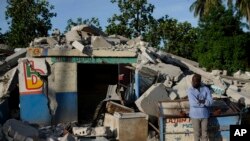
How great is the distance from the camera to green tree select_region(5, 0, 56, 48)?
26.0 metres

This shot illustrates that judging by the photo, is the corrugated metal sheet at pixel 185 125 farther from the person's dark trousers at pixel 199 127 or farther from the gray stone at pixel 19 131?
the gray stone at pixel 19 131

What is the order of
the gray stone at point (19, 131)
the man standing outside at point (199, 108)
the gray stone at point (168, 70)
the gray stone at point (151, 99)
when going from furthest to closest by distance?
the gray stone at point (168, 70)
the gray stone at point (151, 99)
the gray stone at point (19, 131)
the man standing outside at point (199, 108)

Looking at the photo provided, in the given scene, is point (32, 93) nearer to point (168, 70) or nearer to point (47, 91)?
point (47, 91)

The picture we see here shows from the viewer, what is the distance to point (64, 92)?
11.9m

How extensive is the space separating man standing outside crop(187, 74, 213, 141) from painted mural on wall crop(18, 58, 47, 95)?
4.51 m

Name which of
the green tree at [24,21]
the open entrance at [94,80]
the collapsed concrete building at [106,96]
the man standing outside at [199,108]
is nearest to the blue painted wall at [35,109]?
the collapsed concrete building at [106,96]

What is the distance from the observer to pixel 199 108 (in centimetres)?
873

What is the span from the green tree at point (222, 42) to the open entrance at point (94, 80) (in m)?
11.1

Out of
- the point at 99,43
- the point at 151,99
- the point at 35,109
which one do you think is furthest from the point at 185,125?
the point at 35,109

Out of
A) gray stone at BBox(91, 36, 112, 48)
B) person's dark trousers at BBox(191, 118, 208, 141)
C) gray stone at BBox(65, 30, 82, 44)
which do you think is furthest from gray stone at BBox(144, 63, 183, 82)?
person's dark trousers at BBox(191, 118, 208, 141)

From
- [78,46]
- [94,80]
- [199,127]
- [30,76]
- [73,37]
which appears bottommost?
[199,127]

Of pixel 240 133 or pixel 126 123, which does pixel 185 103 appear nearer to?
pixel 126 123

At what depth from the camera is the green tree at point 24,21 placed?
2605 centimetres

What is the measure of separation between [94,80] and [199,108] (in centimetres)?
726
